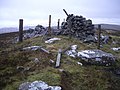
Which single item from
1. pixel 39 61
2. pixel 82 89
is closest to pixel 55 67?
pixel 39 61

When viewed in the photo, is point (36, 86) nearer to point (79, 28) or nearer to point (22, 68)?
point (22, 68)

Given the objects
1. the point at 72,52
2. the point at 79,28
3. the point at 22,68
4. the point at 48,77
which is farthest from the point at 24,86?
the point at 79,28

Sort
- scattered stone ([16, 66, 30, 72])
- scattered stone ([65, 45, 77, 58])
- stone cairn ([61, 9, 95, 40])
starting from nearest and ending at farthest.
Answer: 1. scattered stone ([16, 66, 30, 72])
2. scattered stone ([65, 45, 77, 58])
3. stone cairn ([61, 9, 95, 40])

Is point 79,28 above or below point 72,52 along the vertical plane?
above

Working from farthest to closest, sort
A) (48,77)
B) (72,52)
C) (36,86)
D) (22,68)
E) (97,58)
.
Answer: (72,52) → (97,58) → (22,68) → (48,77) → (36,86)

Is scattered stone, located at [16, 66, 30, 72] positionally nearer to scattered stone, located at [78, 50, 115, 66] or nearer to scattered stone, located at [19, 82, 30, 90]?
scattered stone, located at [19, 82, 30, 90]

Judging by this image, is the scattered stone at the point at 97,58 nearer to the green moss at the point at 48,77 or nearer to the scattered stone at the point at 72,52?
the scattered stone at the point at 72,52

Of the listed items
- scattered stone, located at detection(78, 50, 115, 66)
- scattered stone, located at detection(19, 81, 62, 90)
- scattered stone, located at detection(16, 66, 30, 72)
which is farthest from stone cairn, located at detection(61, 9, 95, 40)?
scattered stone, located at detection(19, 81, 62, 90)

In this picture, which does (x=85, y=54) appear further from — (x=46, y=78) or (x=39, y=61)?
(x=46, y=78)

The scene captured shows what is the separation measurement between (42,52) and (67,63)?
2233 mm

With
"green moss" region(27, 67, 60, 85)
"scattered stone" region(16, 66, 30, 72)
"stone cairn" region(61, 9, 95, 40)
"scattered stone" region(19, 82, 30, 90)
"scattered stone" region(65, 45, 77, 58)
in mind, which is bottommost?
"scattered stone" region(19, 82, 30, 90)

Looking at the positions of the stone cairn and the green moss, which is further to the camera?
the stone cairn

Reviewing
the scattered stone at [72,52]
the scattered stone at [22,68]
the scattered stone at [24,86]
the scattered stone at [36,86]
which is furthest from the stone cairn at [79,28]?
the scattered stone at [24,86]

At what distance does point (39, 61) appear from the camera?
12.1 m
